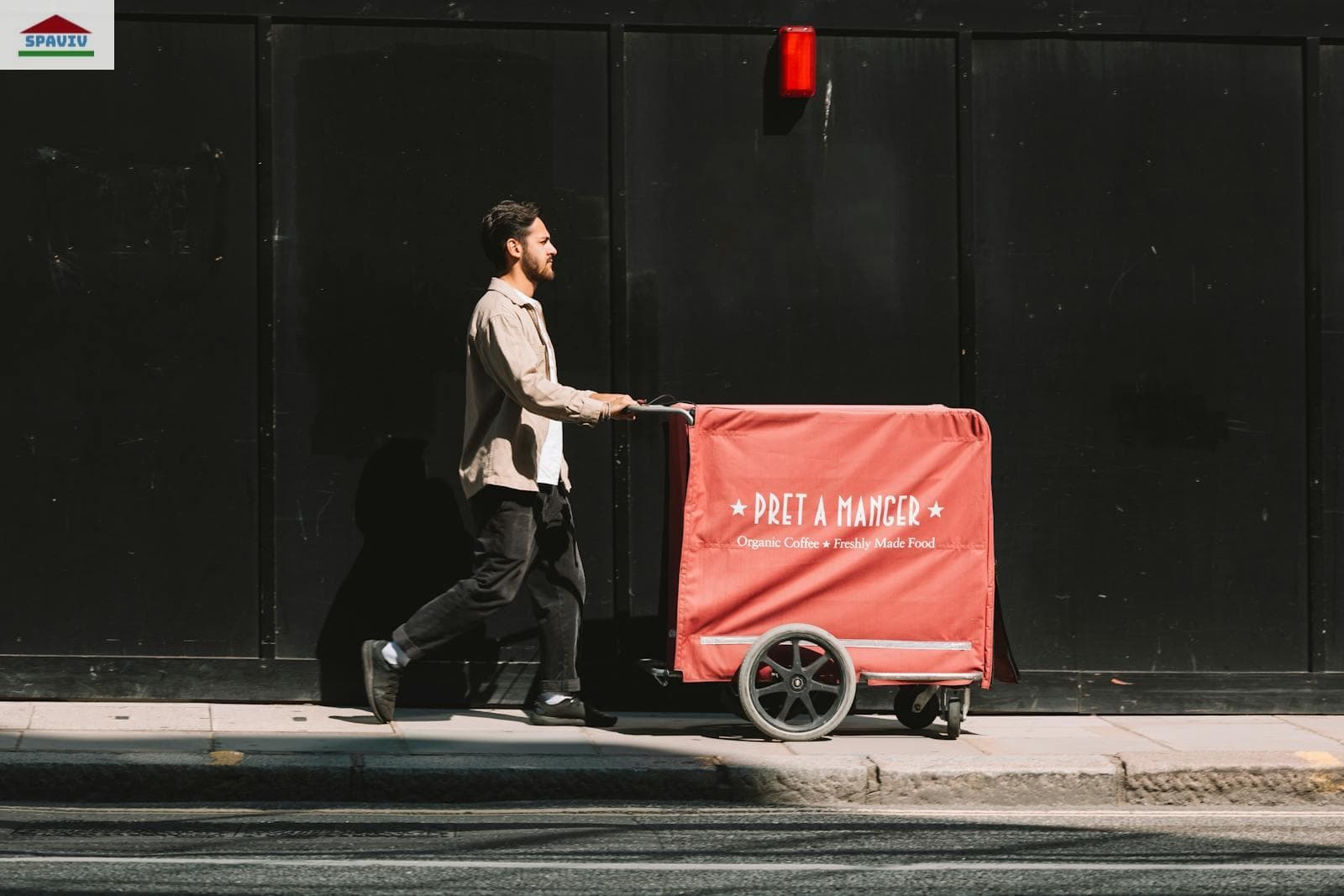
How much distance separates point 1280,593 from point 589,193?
3.63 metres

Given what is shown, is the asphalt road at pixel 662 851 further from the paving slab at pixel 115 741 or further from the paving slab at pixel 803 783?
the paving slab at pixel 115 741

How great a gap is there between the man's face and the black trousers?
0.88 m

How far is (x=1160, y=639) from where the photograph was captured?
8555 millimetres

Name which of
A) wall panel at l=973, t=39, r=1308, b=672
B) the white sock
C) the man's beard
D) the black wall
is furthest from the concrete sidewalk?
the man's beard

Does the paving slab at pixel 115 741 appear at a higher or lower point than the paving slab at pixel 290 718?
higher

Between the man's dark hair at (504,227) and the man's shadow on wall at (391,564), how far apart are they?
1012 mm

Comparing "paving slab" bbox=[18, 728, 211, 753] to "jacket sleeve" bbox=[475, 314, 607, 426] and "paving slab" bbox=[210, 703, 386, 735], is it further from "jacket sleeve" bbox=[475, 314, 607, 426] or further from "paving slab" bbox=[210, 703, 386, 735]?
"jacket sleeve" bbox=[475, 314, 607, 426]

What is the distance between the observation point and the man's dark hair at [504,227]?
7.71 metres

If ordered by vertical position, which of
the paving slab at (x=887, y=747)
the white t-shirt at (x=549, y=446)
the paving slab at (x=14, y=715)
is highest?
the white t-shirt at (x=549, y=446)

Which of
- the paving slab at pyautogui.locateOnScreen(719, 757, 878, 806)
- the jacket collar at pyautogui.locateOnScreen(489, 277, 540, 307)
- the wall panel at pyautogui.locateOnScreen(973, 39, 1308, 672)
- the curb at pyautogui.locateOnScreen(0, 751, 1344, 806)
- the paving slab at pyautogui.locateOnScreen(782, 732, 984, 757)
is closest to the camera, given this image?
the curb at pyautogui.locateOnScreen(0, 751, 1344, 806)

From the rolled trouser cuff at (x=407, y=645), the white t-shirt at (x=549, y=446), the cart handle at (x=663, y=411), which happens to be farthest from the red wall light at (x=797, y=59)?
the rolled trouser cuff at (x=407, y=645)

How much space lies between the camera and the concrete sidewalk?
6.61 m

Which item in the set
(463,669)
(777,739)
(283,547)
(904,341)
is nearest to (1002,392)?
(904,341)

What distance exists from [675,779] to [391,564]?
2.05 meters
